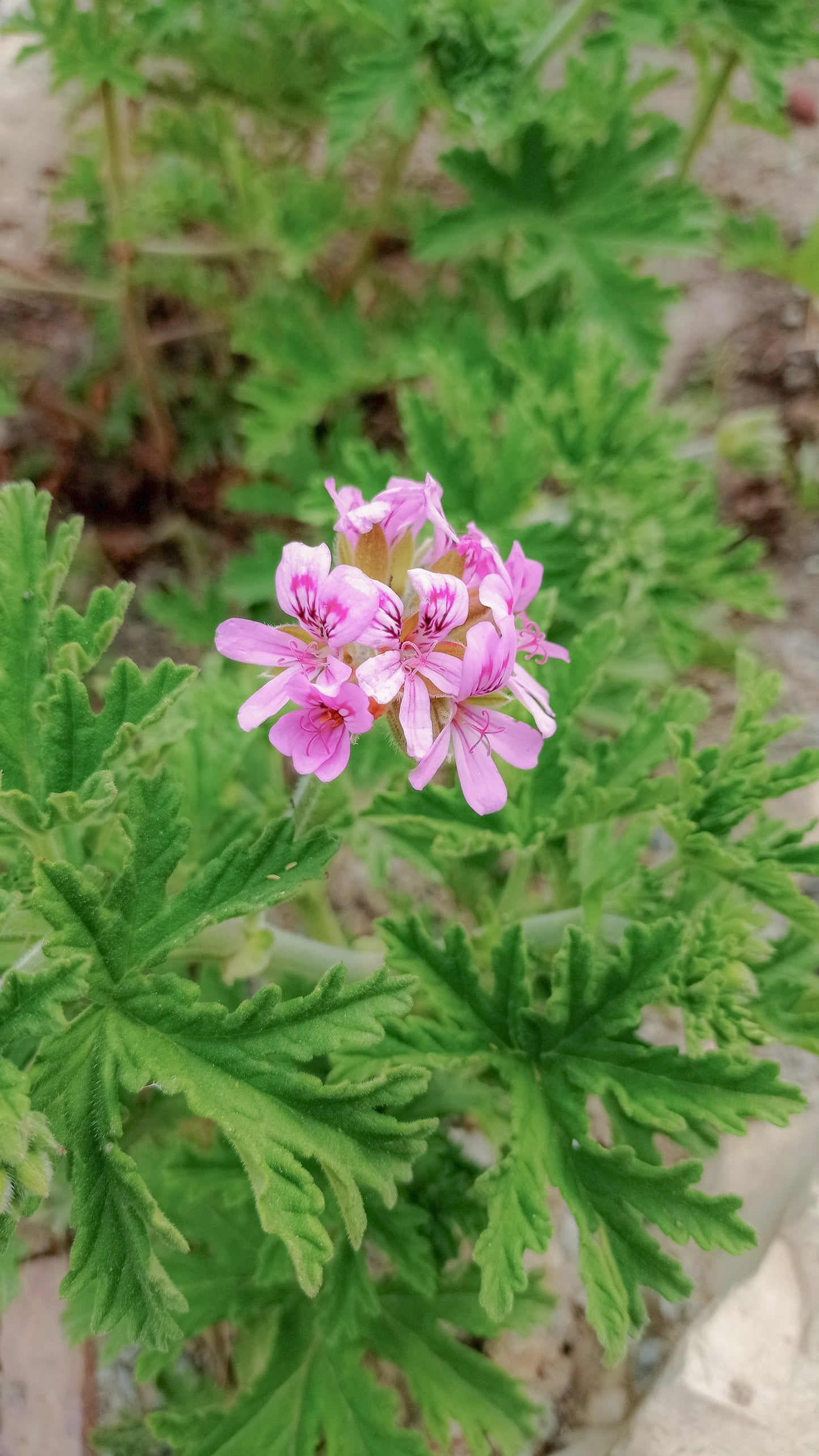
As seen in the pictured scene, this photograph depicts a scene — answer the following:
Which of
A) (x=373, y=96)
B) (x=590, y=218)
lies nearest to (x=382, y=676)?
(x=373, y=96)

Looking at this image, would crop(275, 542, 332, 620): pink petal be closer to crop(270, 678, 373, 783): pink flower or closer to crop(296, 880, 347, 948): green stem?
crop(270, 678, 373, 783): pink flower

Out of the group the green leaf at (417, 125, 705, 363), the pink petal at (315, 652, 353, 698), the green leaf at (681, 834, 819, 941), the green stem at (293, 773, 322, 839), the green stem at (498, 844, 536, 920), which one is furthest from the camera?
the green leaf at (417, 125, 705, 363)

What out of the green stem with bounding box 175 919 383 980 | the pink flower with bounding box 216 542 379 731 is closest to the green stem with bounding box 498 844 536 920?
the green stem with bounding box 175 919 383 980

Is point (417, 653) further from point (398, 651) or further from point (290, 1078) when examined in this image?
point (290, 1078)

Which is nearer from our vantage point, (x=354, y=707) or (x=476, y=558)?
(x=354, y=707)

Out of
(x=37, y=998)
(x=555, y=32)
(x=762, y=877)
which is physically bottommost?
(x=37, y=998)

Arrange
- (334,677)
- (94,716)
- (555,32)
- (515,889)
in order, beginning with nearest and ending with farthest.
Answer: (334,677)
(94,716)
(515,889)
(555,32)

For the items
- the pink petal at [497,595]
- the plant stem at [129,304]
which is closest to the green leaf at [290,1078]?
the pink petal at [497,595]

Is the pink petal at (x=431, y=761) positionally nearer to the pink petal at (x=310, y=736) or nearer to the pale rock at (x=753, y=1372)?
the pink petal at (x=310, y=736)
